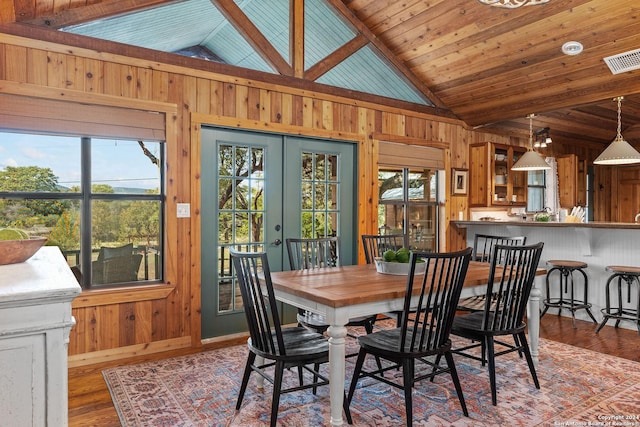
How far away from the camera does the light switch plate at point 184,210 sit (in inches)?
144

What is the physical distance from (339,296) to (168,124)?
2.21m

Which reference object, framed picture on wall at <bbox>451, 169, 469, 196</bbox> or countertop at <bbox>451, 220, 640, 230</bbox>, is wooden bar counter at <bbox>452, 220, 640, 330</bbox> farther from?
framed picture on wall at <bbox>451, 169, 469, 196</bbox>

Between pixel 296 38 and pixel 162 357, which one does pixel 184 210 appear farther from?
pixel 296 38

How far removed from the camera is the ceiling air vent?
4.04 metres

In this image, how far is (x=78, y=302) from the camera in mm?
3209

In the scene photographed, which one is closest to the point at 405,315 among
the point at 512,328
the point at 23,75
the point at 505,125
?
the point at 512,328

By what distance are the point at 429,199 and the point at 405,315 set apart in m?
3.59

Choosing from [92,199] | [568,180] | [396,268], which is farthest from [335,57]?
[568,180]

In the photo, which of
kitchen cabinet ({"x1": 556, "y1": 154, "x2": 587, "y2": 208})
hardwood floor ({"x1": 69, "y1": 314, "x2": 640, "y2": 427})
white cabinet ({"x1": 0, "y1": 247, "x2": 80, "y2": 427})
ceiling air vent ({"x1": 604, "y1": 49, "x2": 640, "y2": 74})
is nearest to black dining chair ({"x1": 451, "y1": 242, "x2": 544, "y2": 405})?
hardwood floor ({"x1": 69, "y1": 314, "x2": 640, "y2": 427})

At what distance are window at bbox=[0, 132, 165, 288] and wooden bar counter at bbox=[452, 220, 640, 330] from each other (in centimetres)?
380

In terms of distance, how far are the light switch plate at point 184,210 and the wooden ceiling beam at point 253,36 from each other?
156 centimetres

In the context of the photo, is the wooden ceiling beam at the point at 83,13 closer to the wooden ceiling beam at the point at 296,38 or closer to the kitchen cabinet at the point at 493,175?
the wooden ceiling beam at the point at 296,38

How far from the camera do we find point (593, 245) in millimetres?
4543

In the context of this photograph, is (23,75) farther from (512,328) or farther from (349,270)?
(512,328)
